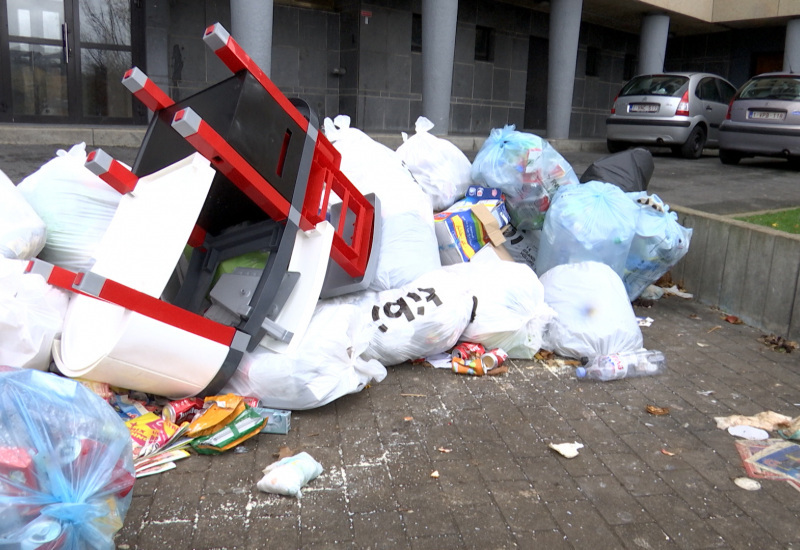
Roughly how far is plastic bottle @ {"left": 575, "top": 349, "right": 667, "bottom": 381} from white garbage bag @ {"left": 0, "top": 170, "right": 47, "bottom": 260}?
2614mm

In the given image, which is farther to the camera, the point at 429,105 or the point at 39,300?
the point at 429,105

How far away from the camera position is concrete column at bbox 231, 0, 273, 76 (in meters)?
7.99

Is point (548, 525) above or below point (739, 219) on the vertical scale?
below

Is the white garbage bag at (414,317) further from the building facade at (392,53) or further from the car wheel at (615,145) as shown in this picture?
the car wheel at (615,145)

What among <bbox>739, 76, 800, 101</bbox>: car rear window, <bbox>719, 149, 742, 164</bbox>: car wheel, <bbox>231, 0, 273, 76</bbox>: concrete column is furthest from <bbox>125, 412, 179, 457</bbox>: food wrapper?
<bbox>719, 149, 742, 164</bbox>: car wheel

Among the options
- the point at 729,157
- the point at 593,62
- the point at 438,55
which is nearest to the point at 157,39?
the point at 438,55

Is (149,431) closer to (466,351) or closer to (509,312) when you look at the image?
(466,351)

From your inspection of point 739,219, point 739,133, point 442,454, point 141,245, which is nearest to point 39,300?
point 141,245

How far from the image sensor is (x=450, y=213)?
4.44m

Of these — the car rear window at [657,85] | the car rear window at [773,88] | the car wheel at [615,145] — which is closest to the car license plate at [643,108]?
the car rear window at [657,85]

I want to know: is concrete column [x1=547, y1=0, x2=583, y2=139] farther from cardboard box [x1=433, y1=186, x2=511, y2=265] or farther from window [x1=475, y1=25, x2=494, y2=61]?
cardboard box [x1=433, y1=186, x2=511, y2=265]

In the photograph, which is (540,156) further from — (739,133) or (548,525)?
(739,133)

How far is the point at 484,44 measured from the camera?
13.7 meters

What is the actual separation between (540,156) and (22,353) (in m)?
3.35
